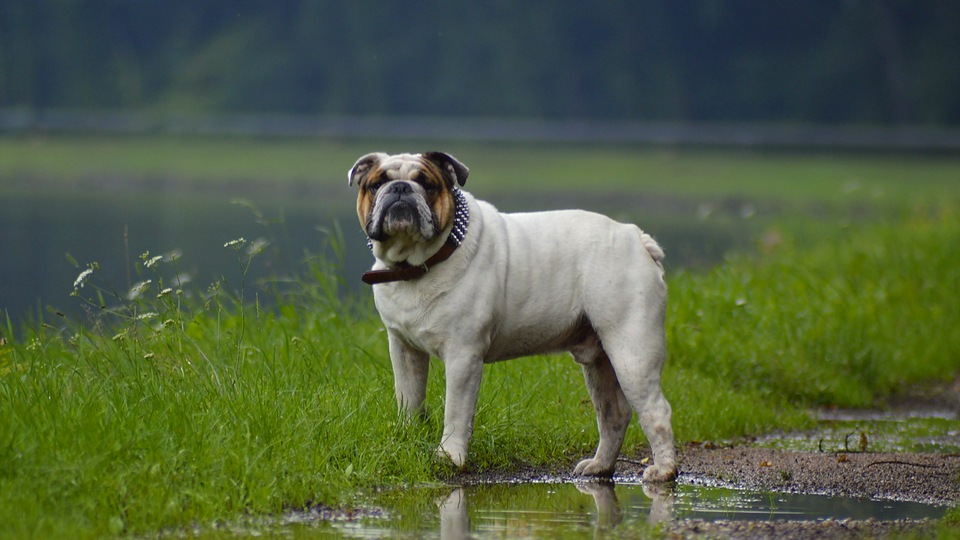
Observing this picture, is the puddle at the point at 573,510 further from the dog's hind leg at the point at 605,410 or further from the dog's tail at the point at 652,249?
the dog's tail at the point at 652,249

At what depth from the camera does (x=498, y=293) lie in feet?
18.9

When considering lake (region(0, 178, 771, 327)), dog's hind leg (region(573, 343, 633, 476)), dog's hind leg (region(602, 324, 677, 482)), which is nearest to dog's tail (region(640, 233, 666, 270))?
dog's hind leg (region(602, 324, 677, 482))

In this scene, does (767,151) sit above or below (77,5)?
below

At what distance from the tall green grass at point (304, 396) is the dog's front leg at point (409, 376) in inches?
3.6

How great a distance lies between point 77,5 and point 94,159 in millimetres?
24767

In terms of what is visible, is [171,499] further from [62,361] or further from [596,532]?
[62,361]

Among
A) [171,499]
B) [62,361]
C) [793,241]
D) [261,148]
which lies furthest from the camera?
[261,148]

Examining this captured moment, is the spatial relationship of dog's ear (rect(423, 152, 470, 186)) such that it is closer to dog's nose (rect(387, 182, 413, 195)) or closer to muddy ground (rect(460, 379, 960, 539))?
dog's nose (rect(387, 182, 413, 195))

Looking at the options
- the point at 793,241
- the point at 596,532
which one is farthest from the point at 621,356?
the point at 793,241

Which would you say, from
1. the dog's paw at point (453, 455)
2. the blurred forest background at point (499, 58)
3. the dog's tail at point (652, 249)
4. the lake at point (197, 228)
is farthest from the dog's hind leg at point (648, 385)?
the blurred forest background at point (499, 58)

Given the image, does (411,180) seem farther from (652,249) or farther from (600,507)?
(600,507)

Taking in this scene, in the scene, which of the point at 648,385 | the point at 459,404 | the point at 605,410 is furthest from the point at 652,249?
the point at 459,404

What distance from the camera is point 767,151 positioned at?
58156 mm

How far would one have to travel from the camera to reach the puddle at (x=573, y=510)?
4895 millimetres
